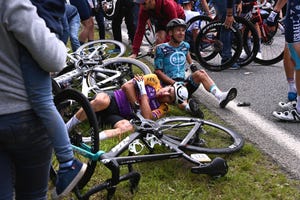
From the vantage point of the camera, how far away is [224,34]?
6496mm

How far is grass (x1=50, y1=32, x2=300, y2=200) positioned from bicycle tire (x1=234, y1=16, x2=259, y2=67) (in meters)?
3.23

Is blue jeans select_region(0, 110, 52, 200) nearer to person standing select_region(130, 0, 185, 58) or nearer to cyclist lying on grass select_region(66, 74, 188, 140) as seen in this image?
cyclist lying on grass select_region(66, 74, 188, 140)

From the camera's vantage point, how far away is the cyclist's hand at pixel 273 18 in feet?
20.4

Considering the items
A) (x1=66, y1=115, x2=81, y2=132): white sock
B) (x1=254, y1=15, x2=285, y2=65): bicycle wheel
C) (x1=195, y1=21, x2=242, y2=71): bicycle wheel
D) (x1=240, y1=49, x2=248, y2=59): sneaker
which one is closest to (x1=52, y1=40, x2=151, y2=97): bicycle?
(x1=66, y1=115, x2=81, y2=132): white sock

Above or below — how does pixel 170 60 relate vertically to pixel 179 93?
above

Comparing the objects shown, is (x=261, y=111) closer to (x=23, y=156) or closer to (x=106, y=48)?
(x=106, y=48)

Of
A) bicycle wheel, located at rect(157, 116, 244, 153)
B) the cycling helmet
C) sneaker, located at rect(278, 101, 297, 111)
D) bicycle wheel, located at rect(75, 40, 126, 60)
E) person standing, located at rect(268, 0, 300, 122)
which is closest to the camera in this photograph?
bicycle wheel, located at rect(157, 116, 244, 153)

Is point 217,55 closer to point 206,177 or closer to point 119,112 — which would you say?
point 119,112

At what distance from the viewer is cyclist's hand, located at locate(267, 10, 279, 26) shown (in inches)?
244

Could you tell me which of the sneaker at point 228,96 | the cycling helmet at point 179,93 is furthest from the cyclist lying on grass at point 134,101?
Answer: the sneaker at point 228,96

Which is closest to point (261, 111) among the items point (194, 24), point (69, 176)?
point (194, 24)

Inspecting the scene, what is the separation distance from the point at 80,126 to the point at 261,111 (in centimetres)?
226

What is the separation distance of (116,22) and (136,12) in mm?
442

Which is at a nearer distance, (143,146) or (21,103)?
(21,103)
